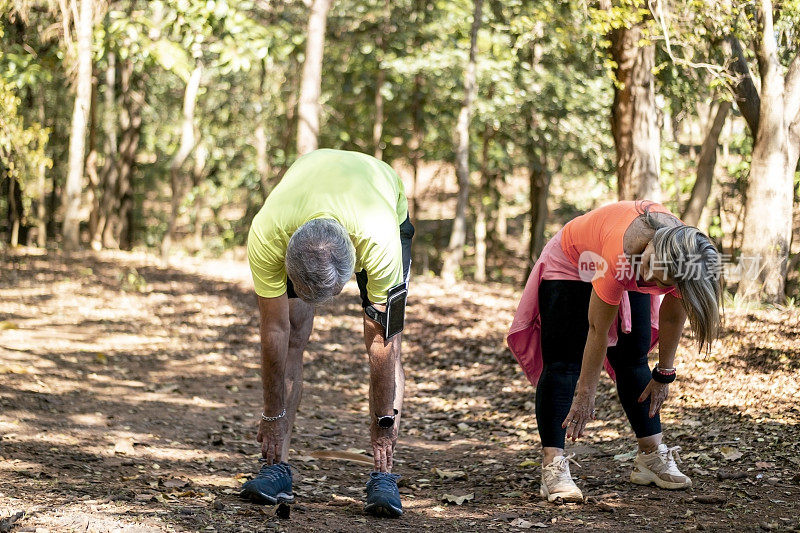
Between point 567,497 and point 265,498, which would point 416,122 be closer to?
point 567,497

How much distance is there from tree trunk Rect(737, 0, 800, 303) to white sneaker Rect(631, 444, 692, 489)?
13.1 feet

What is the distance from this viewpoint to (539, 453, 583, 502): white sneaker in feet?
12.4

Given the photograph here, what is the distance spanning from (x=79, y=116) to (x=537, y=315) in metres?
11.0

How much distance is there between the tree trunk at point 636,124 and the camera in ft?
25.9

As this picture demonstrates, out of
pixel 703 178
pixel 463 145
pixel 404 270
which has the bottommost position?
pixel 404 270

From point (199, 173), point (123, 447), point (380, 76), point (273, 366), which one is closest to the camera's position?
point (273, 366)

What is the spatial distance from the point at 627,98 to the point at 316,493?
213 inches

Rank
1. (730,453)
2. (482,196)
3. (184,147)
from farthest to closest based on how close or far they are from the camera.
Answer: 1. (482,196)
2. (184,147)
3. (730,453)

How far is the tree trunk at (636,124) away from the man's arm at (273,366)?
5.20 meters

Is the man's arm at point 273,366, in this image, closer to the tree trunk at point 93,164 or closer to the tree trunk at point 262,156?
the tree trunk at point 262,156

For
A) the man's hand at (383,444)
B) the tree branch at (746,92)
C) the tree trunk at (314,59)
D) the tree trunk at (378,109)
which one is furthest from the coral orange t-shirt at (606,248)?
the tree trunk at (378,109)

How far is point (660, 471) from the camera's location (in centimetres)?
400

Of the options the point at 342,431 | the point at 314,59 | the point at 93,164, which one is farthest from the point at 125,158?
the point at 342,431

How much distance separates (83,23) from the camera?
12641 mm
